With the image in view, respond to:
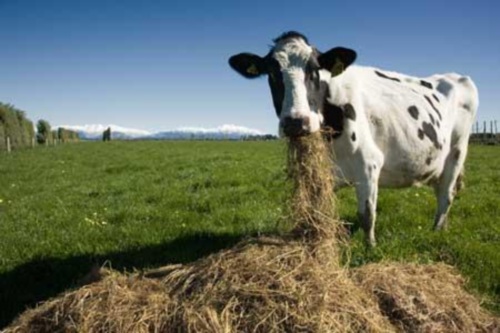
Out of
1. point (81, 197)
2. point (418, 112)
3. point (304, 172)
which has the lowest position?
point (81, 197)

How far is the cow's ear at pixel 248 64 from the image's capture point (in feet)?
20.5

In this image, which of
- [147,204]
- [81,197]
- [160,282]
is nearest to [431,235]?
[160,282]

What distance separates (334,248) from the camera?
453cm

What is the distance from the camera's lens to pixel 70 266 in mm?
6176

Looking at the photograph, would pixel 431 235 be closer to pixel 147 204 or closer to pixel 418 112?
pixel 418 112

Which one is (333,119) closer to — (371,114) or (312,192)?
(371,114)

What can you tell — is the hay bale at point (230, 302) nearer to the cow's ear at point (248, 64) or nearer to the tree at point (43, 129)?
the cow's ear at point (248, 64)

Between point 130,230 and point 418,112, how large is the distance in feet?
16.8

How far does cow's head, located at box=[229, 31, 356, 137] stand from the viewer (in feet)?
16.7

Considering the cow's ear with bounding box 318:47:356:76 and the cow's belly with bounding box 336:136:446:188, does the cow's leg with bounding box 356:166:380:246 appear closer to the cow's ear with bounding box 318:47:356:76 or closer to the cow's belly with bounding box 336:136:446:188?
the cow's belly with bounding box 336:136:446:188

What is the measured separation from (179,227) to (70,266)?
2080mm

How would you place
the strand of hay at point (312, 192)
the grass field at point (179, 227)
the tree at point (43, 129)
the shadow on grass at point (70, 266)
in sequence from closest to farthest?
the strand of hay at point (312, 192) → the shadow on grass at point (70, 266) → the grass field at point (179, 227) → the tree at point (43, 129)

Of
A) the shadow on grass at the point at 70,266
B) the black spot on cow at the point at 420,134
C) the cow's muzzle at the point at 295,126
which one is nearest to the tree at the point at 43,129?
the shadow on grass at the point at 70,266

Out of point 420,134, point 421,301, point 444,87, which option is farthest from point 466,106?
point 421,301
